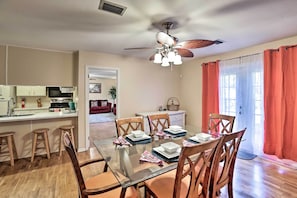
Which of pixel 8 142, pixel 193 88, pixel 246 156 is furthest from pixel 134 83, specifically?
pixel 246 156

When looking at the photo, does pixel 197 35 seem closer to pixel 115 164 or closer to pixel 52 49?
pixel 115 164

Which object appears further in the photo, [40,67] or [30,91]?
[30,91]

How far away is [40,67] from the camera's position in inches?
148

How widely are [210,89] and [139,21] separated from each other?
279 centimetres

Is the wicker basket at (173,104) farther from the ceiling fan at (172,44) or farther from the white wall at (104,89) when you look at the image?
the white wall at (104,89)

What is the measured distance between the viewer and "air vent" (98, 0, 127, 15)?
5.87 ft

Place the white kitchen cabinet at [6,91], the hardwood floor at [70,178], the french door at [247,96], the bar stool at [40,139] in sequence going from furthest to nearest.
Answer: the white kitchen cabinet at [6,91], the french door at [247,96], the bar stool at [40,139], the hardwood floor at [70,178]

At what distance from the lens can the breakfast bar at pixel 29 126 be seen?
3.32m

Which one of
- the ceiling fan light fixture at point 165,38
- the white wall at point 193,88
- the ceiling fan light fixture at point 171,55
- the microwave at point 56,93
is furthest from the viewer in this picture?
the microwave at point 56,93

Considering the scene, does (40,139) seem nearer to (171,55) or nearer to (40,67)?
(40,67)

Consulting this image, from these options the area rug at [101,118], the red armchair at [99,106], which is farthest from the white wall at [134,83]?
the red armchair at [99,106]

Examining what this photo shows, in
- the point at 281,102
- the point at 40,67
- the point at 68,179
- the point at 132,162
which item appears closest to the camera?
the point at 132,162

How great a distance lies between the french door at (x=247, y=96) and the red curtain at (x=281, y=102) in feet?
0.59

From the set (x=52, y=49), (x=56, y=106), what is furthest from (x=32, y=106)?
(x=52, y=49)
